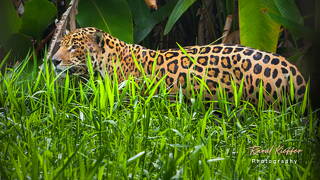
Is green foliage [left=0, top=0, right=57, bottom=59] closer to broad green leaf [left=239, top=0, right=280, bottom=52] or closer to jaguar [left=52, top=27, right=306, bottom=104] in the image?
jaguar [left=52, top=27, right=306, bottom=104]

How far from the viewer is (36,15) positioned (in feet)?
9.95

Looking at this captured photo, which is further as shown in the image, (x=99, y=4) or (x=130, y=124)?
(x=99, y=4)

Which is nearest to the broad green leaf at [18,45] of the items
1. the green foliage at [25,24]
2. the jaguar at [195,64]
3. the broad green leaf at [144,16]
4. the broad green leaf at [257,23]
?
the green foliage at [25,24]

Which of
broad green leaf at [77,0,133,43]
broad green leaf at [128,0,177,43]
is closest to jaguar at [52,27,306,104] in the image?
broad green leaf at [77,0,133,43]

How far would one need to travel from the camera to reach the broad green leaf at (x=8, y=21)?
279 cm

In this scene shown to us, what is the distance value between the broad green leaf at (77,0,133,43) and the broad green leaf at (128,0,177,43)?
1.04 ft

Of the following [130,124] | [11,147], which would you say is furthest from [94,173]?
[130,124]

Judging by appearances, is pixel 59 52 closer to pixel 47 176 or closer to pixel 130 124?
pixel 130 124

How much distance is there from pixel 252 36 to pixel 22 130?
1.24 m

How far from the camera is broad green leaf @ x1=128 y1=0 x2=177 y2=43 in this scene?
3.57 meters

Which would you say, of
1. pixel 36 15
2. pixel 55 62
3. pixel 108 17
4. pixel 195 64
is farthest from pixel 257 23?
pixel 36 15

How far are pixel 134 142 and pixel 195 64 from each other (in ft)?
3.11

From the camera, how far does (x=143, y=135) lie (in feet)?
6.68

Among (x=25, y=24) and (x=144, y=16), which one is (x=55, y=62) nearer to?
(x=25, y=24)
